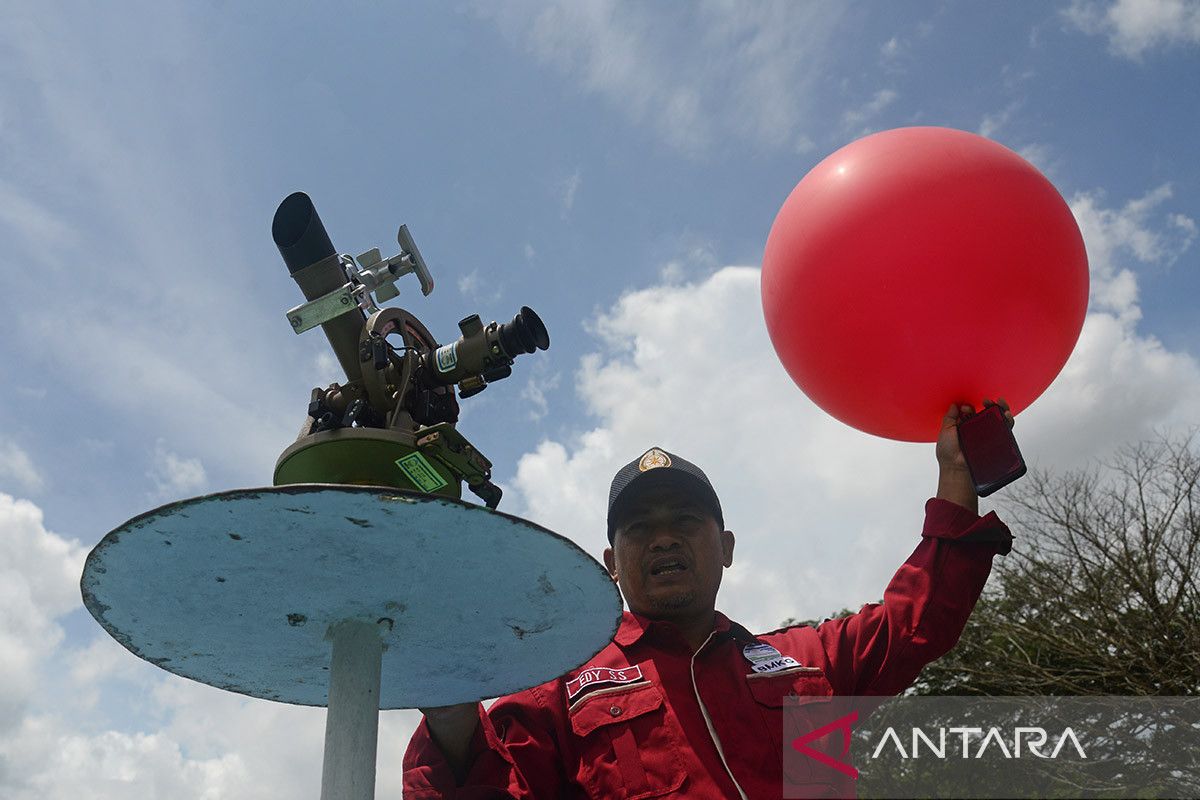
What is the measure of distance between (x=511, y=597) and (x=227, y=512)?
677mm

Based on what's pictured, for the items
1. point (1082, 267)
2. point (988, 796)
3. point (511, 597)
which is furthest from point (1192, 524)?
point (511, 597)

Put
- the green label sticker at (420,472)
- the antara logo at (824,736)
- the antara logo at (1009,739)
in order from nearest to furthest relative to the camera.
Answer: the green label sticker at (420,472), the antara logo at (824,736), the antara logo at (1009,739)

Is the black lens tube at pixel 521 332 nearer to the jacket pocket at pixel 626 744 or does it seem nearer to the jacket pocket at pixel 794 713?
the jacket pocket at pixel 626 744

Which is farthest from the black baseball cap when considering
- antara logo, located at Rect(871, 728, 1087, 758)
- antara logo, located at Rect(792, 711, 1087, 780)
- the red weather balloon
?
antara logo, located at Rect(871, 728, 1087, 758)

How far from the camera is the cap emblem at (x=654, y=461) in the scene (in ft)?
9.91

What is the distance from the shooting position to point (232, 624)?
7.06ft

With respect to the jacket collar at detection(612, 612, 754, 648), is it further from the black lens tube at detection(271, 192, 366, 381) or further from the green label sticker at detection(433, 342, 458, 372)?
the black lens tube at detection(271, 192, 366, 381)

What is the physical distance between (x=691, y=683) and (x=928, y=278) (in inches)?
55.5

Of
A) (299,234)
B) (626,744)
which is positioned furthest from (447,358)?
(626,744)

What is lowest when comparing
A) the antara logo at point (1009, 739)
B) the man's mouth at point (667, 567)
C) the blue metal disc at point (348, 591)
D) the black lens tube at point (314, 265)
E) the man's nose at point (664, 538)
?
the blue metal disc at point (348, 591)

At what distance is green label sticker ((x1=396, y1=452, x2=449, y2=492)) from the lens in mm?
2104

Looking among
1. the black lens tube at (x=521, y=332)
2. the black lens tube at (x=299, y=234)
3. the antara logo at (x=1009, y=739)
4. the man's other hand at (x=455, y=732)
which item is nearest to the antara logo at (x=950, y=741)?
the antara logo at (x=1009, y=739)

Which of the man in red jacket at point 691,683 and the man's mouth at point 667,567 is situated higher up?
the man's mouth at point 667,567

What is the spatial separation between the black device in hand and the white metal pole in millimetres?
1730
